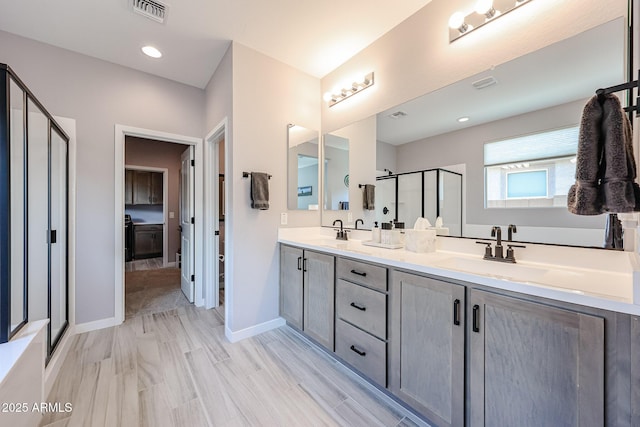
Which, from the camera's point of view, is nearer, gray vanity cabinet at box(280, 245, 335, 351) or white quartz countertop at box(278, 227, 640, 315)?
white quartz countertop at box(278, 227, 640, 315)

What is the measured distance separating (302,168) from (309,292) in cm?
131

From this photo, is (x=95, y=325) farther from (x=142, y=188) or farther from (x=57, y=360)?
(x=142, y=188)

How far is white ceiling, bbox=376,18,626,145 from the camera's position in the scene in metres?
1.21

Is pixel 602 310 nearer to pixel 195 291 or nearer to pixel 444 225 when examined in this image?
pixel 444 225

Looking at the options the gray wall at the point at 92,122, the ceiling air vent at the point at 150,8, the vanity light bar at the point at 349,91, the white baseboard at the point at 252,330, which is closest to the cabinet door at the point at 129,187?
the gray wall at the point at 92,122

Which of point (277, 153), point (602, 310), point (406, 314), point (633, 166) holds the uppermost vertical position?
point (277, 153)

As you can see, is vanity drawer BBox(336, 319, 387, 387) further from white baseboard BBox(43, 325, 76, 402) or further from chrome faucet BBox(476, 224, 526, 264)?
white baseboard BBox(43, 325, 76, 402)

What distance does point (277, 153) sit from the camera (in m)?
2.57

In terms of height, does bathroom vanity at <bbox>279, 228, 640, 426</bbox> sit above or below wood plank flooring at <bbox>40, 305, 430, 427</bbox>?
above

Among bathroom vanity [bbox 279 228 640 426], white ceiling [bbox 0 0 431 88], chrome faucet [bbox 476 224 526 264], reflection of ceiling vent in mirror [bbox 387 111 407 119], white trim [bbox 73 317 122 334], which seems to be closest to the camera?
bathroom vanity [bbox 279 228 640 426]

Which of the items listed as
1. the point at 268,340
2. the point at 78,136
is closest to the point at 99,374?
the point at 268,340

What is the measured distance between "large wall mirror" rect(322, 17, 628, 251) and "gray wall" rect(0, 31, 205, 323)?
2948mm

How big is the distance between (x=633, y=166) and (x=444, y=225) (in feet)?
3.50

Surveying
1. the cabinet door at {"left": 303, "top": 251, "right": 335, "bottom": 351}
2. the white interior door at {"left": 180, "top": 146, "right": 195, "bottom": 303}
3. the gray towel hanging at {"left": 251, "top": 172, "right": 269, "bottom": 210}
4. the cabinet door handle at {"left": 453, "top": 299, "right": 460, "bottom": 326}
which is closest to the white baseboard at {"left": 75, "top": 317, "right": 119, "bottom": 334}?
the white interior door at {"left": 180, "top": 146, "right": 195, "bottom": 303}
